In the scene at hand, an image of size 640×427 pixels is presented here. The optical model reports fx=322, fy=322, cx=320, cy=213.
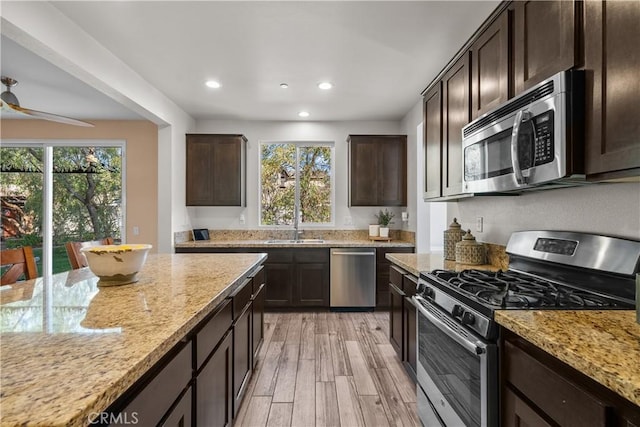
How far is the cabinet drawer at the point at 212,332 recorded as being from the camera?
1.19 metres

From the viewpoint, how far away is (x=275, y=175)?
4781mm

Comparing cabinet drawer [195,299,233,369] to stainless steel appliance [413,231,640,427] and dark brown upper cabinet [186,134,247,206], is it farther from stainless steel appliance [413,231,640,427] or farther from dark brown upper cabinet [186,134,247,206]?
dark brown upper cabinet [186,134,247,206]

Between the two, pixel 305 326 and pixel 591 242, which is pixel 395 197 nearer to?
pixel 305 326

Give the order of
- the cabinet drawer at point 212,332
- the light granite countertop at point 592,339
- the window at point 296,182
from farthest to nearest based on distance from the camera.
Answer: the window at point 296,182
the cabinet drawer at point 212,332
the light granite countertop at point 592,339

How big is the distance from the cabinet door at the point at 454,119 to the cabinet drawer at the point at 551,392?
1299mm

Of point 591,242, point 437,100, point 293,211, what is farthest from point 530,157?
point 293,211

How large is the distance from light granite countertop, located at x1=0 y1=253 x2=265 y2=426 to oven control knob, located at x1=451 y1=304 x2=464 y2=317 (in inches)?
41.0

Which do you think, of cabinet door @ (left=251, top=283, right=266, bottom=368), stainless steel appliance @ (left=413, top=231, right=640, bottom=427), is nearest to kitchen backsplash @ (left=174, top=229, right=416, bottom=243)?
cabinet door @ (left=251, top=283, right=266, bottom=368)

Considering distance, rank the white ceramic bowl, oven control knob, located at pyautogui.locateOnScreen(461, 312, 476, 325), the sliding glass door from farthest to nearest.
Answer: the sliding glass door, the white ceramic bowl, oven control knob, located at pyautogui.locateOnScreen(461, 312, 476, 325)

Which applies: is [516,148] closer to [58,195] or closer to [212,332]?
[212,332]

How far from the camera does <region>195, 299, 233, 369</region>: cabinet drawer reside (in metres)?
1.19

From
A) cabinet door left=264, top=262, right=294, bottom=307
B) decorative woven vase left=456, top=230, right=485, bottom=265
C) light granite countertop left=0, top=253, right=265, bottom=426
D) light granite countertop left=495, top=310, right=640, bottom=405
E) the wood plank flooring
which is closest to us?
light granite countertop left=0, top=253, right=265, bottom=426

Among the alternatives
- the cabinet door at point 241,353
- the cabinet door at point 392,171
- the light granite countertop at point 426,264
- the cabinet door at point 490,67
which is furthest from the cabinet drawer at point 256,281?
the cabinet door at point 392,171

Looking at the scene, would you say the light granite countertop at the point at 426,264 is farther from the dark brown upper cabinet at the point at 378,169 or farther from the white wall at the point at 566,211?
the dark brown upper cabinet at the point at 378,169
